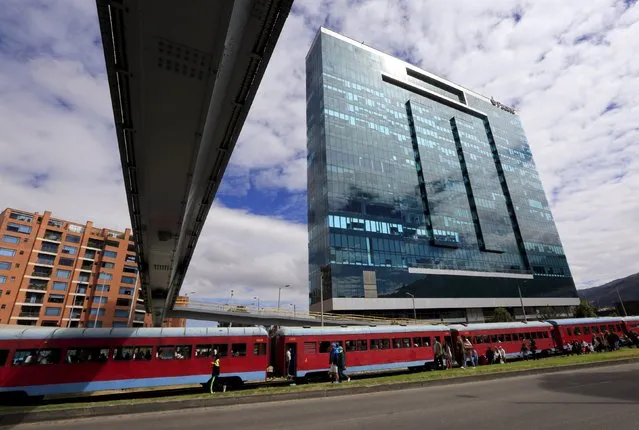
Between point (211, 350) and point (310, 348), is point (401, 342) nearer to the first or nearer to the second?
point (310, 348)

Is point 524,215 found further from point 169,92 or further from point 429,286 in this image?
point 169,92

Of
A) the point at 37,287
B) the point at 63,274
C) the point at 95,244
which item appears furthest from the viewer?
the point at 95,244

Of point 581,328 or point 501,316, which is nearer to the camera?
point 581,328

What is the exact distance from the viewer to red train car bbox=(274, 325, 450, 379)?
59.3 feet

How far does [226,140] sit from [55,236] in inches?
2901

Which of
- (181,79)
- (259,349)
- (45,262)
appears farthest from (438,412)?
(45,262)

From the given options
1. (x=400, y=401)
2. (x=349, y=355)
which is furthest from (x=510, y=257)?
(x=400, y=401)

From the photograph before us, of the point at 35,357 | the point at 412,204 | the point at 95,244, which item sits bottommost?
the point at 35,357

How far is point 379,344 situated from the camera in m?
20.5

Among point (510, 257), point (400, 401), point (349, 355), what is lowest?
point (400, 401)

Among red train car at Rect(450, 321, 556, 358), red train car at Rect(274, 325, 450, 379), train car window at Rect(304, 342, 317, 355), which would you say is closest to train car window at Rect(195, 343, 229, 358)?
red train car at Rect(274, 325, 450, 379)

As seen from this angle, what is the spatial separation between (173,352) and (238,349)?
10.0 ft

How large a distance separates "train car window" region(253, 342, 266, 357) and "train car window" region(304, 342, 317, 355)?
7.36ft

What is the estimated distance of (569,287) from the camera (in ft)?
255
